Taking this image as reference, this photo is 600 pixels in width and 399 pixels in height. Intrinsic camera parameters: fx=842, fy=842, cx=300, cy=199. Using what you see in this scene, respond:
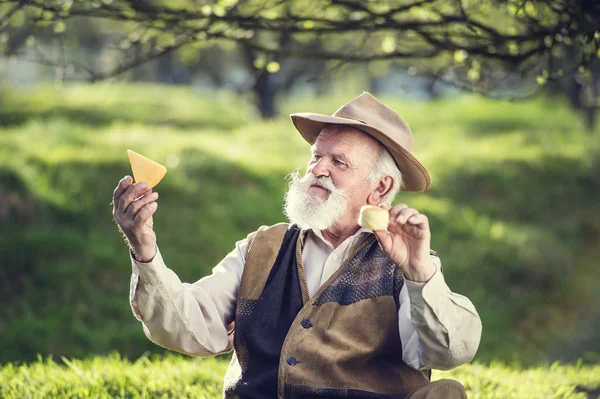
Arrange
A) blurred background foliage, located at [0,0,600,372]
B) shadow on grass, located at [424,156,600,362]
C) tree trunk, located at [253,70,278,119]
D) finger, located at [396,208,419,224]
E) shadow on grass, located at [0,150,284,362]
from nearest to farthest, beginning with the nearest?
finger, located at [396,208,419,224], blurred background foliage, located at [0,0,600,372], shadow on grass, located at [0,150,284,362], shadow on grass, located at [424,156,600,362], tree trunk, located at [253,70,278,119]

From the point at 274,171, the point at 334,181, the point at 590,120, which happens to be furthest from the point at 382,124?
the point at 590,120

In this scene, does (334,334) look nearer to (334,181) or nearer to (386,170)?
(334,181)

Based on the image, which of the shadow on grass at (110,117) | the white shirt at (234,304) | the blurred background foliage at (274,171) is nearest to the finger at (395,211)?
the white shirt at (234,304)

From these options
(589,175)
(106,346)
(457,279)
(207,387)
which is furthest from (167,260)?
(589,175)

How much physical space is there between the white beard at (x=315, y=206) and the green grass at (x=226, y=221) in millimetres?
4613

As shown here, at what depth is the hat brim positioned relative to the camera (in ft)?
11.8

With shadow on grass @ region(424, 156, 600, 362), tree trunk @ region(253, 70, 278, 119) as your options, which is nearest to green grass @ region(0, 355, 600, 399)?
shadow on grass @ region(424, 156, 600, 362)

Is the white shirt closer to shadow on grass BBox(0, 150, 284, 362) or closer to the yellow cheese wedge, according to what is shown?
the yellow cheese wedge

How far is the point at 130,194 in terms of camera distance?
3127 millimetres

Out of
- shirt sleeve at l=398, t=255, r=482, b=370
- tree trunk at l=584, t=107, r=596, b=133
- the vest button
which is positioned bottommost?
tree trunk at l=584, t=107, r=596, b=133

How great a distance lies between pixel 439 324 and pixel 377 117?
993mm

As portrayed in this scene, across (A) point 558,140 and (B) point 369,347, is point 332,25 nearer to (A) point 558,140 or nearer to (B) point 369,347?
(B) point 369,347

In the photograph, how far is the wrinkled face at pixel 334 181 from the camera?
3590 millimetres

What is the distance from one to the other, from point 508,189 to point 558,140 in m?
3.20
